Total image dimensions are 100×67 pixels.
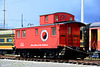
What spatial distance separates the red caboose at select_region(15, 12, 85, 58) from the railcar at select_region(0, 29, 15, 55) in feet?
6.40

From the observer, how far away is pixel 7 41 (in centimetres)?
2581

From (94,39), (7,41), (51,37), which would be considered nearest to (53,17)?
(51,37)

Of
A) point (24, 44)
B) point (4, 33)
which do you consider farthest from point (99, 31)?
point (4, 33)

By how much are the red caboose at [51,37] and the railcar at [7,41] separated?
1952 millimetres

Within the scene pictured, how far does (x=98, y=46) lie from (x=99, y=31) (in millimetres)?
1456

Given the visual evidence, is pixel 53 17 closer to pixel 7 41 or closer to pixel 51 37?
pixel 51 37

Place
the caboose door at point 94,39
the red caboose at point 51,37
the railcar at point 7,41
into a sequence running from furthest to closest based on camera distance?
the railcar at point 7,41, the caboose door at point 94,39, the red caboose at point 51,37

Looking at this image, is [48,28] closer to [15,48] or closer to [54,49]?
[54,49]

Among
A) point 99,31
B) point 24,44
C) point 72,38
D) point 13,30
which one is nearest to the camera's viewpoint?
point 99,31

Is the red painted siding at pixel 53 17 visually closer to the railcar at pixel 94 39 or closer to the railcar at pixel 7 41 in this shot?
the railcar at pixel 94 39

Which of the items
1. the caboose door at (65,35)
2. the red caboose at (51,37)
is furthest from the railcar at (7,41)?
the caboose door at (65,35)

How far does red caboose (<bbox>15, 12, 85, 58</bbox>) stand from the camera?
61.3 feet

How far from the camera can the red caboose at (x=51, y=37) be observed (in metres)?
18.7

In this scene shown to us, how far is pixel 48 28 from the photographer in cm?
1947
